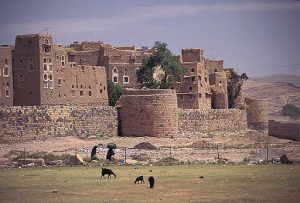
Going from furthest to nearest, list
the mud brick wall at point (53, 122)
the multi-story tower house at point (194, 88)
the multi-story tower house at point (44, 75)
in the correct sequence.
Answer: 1. the multi-story tower house at point (194, 88)
2. the multi-story tower house at point (44, 75)
3. the mud brick wall at point (53, 122)

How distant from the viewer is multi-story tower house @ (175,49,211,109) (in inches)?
2849

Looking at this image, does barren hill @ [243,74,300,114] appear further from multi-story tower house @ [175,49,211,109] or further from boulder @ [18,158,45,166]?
boulder @ [18,158,45,166]

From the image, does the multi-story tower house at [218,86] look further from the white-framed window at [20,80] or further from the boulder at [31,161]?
the boulder at [31,161]

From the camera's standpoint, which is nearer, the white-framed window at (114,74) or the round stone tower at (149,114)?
the round stone tower at (149,114)

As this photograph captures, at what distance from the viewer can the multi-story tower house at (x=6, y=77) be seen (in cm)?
6456

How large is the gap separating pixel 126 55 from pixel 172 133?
26.8m

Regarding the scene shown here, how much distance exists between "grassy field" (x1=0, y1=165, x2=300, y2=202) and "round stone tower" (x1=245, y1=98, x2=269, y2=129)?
1730 inches

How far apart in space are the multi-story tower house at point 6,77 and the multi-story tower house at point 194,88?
15.5 metres

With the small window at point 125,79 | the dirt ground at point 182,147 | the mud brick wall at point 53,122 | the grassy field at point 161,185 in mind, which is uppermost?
the small window at point 125,79

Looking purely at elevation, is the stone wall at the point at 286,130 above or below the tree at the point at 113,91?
below

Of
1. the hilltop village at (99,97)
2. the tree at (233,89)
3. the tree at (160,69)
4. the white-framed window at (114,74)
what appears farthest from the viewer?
the tree at (233,89)

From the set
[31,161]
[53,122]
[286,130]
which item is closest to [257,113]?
[286,130]

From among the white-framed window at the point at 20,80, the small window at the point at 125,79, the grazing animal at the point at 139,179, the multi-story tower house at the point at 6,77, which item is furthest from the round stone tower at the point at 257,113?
the grazing animal at the point at 139,179

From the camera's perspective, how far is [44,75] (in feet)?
223
